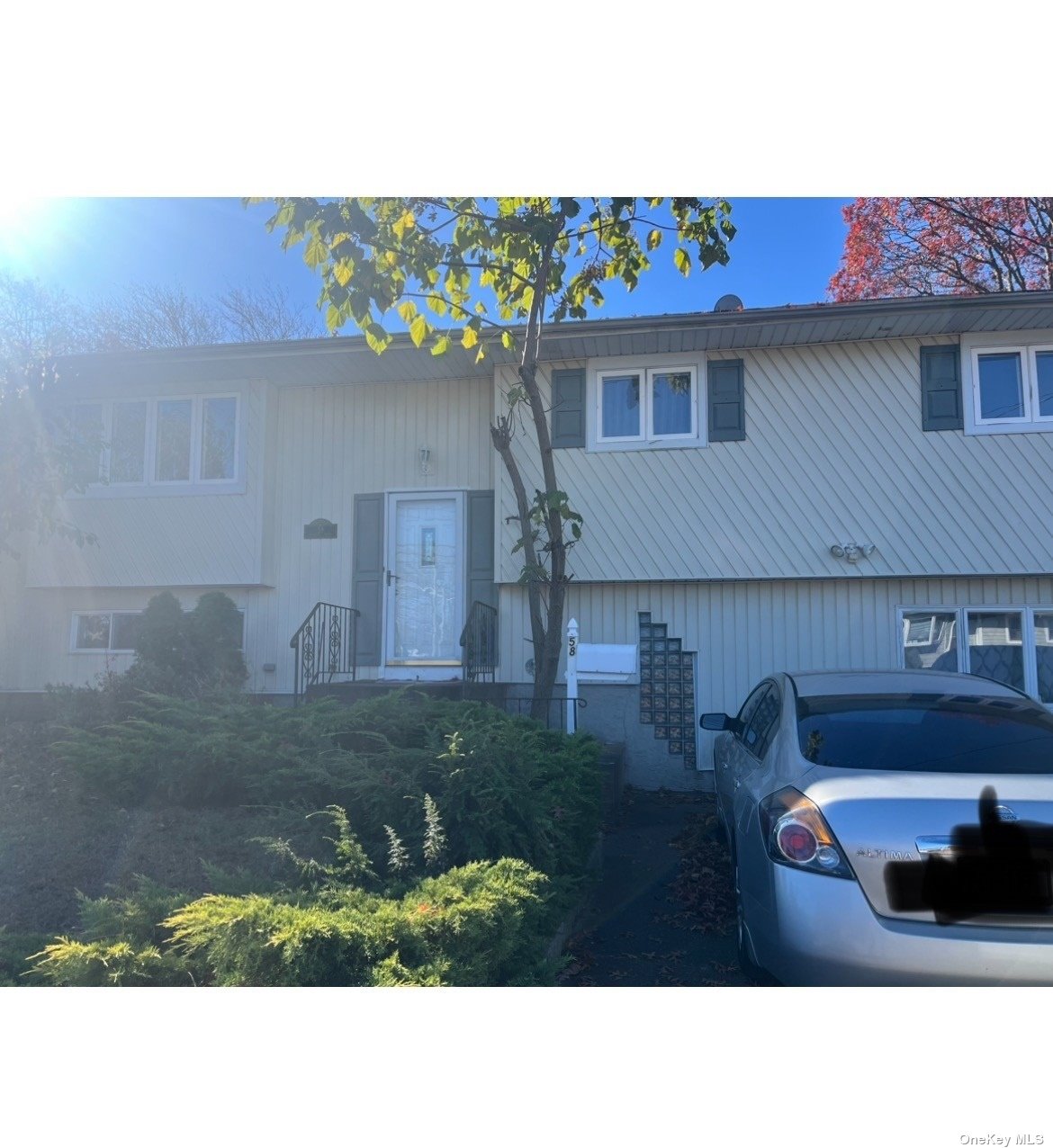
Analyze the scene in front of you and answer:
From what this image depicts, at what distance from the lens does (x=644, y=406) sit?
959 cm

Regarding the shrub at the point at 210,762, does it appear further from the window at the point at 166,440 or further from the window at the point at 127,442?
the window at the point at 127,442

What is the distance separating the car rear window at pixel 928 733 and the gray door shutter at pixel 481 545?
6.07m

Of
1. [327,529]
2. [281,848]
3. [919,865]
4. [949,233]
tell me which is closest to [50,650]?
[327,529]

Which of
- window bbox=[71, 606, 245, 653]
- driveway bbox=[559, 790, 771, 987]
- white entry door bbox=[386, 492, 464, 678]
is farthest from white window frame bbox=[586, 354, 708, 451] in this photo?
window bbox=[71, 606, 245, 653]

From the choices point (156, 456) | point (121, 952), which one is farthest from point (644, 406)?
point (121, 952)

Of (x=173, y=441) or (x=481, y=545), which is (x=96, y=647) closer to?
(x=173, y=441)

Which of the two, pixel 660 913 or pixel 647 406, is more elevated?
pixel 647 406

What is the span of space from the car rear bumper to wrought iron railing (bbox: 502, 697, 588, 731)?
484 centimetres

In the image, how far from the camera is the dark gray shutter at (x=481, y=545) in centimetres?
998

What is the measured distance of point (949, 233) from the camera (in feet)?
55.1

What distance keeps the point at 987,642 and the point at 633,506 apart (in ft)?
12.8

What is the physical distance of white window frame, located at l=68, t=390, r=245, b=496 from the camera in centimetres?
1038

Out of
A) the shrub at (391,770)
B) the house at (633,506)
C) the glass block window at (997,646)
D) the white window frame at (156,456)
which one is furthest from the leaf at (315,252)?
the glass block window at (997,646)

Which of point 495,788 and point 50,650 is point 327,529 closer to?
point 50,650
